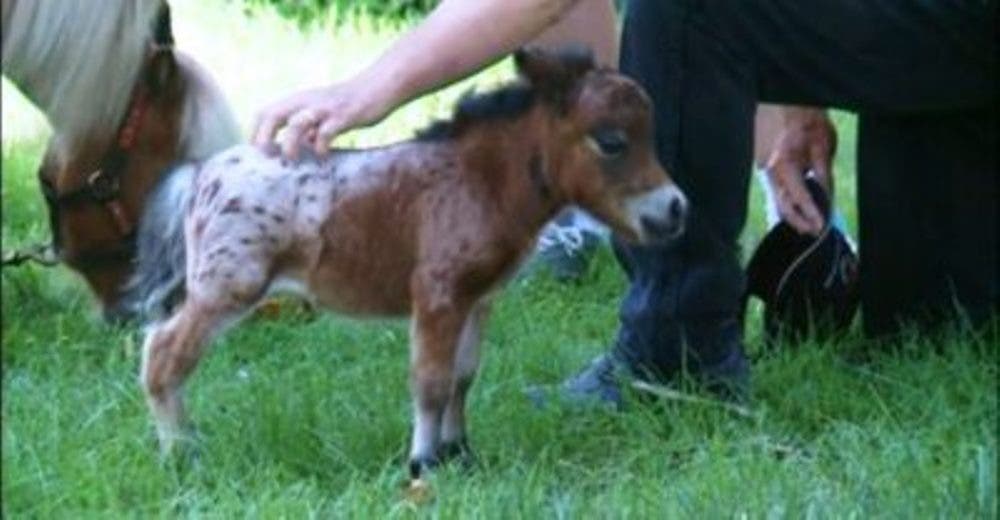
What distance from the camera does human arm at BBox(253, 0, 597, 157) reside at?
195cm

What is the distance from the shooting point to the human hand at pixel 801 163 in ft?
9.39

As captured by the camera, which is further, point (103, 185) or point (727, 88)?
point (103, 185)

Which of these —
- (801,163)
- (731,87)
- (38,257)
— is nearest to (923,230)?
(801,163)

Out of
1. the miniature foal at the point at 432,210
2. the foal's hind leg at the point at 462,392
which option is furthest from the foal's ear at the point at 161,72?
the foal's hind leg at the point at 462,392

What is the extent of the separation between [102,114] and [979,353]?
49.4 inches

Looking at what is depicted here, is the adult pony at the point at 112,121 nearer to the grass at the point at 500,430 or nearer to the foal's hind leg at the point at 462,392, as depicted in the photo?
the grass at the point at 500,430

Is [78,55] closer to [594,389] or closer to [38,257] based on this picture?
[38,257]

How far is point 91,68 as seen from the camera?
8.12ft

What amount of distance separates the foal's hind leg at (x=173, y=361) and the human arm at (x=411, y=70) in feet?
0.66

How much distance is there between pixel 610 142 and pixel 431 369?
31 centimetres

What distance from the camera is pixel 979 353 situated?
2.64 metres

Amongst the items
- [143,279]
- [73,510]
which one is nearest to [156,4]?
[143,279]

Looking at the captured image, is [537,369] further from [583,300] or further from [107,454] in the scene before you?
[107,454]

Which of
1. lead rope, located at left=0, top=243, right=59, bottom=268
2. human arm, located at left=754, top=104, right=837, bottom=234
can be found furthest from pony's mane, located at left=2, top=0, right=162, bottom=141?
human arm, located at left=754, top=104, right=837, bottom=234
